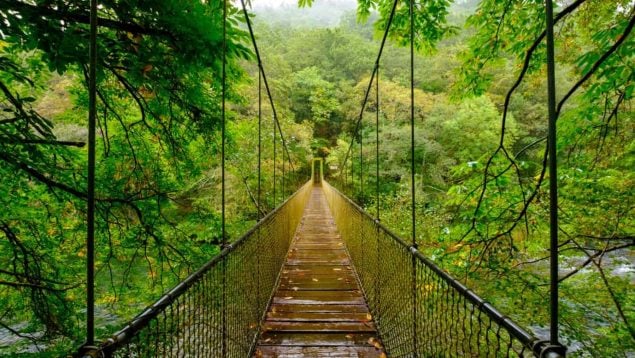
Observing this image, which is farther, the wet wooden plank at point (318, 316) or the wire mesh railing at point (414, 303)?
the wet wooden plank at point (318, 316)

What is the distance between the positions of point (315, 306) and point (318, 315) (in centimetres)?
15

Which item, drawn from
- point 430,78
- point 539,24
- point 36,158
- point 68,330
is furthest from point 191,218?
point 430,78

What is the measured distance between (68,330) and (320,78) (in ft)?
62.4

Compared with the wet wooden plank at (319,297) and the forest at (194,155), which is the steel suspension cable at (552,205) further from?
the wet wooden plank at (319,297)

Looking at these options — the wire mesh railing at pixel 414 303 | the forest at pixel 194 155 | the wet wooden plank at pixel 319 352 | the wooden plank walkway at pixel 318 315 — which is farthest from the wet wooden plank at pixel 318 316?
the forest at pixel 194 155

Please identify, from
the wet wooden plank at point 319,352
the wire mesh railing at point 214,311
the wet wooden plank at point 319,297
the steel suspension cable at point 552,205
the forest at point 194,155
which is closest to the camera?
the steel suspension cable at point 552,205

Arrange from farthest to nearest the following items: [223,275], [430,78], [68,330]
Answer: [430,78]
[68,330]
[223,275]

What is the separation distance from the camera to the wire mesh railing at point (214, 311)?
85cm

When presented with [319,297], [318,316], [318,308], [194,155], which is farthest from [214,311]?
[194,155]

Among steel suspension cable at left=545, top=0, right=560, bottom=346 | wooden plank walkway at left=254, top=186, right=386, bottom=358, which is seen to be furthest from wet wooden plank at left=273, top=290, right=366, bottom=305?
steel suspension cable at left=545, top=0, right=560, bottom=346

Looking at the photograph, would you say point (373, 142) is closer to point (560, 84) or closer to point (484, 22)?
point (560, 84)

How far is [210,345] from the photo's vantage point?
1.25 meters

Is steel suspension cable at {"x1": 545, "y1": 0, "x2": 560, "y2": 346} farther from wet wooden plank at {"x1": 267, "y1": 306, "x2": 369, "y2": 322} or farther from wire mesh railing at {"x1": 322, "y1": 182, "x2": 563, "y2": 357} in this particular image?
wet wooden plank at {"x1": 267, "y1": 306, "x2": 369, "y2": 322}

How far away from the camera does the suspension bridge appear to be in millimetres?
741
